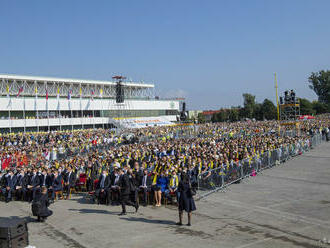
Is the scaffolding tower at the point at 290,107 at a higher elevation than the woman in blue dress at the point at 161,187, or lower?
higher

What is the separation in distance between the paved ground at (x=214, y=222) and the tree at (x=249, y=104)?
3504 inches

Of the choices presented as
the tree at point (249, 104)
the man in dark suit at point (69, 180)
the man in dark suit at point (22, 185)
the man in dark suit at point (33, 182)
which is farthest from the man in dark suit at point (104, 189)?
the tree at point (249, 104)

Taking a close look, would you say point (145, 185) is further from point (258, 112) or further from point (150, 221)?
point (258, 112)

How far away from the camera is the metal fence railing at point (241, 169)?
533 inches

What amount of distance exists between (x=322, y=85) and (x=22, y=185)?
4063 inches

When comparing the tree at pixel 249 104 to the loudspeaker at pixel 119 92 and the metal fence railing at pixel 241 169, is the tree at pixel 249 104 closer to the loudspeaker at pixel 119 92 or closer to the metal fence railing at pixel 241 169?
the loudspeaker at pixel 119 92

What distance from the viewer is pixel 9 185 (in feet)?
48.3

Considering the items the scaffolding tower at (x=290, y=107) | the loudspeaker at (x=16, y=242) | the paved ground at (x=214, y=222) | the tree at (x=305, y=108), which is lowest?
the paved ground at (x=214, y=222)

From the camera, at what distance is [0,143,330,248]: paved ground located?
313 inches

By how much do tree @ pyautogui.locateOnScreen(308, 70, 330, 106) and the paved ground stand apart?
94783mm

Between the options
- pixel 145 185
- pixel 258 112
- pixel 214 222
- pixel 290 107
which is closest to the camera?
pixel 214 222

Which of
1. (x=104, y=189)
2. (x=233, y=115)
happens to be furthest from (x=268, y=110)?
(x=104, y=189)

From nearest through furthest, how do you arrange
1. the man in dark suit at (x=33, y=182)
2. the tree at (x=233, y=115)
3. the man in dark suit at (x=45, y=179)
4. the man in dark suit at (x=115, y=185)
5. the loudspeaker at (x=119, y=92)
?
the man in dark suit at (x=115, y=185) → the man in dark suit at (x=33, y=182) → the man in dark suit at (x=45, y=179) → the loudspeaker at (x=119, y=92) → the tree at (x=233, y=115)

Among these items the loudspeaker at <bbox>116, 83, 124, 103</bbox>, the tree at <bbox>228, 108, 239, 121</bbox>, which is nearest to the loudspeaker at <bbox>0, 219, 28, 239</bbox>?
the loudspeaker at <bbox>116, 83, 124, 103</bbox>
